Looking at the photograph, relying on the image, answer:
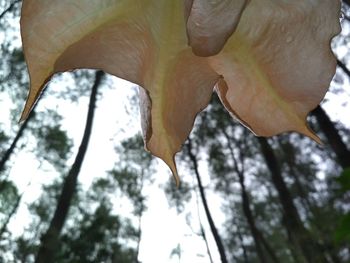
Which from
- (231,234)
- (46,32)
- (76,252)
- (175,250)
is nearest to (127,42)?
(46,32)

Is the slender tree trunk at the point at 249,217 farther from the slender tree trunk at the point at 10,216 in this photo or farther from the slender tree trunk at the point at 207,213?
the slender tree trunk at the point at 10,216

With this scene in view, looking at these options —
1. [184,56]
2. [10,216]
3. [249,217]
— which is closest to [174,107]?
[184,56]

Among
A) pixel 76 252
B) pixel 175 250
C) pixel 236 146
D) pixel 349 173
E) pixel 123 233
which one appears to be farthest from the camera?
pixel 175 250

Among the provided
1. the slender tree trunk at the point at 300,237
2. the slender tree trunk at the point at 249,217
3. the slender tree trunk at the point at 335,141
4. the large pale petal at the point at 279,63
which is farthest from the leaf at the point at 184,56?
the slender tree trunk at the point at 249,217

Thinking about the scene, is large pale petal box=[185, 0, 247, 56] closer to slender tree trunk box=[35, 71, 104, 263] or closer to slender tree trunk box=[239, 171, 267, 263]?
slender tree trunk box=[35, 71, 104, 263]

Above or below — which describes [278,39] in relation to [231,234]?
below

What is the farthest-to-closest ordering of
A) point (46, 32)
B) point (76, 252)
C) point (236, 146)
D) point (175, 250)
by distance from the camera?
point (175, 250) → point (236, 146) → point (76, 252) → point (46, 32)

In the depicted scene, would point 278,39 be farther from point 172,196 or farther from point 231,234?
point 231,234
